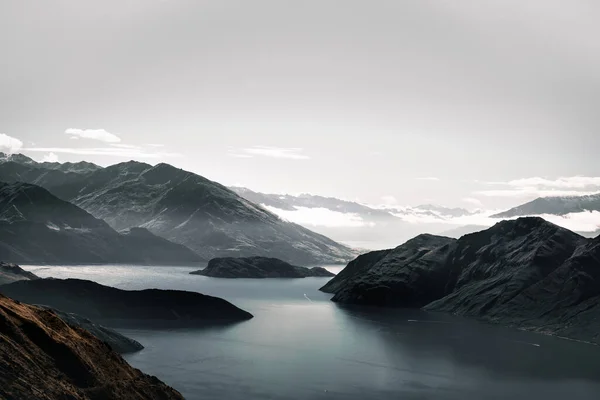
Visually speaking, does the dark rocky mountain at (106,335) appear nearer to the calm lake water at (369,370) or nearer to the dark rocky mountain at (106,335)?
the dark rocky mountain at (106,335)

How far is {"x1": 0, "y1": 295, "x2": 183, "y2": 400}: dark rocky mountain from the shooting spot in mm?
76062

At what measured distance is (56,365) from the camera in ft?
278

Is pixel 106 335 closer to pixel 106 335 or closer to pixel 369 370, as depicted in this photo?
pixel 106 335

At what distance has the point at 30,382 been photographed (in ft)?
250

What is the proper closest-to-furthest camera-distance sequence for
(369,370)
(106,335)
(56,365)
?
(56,365) → (369,370) → (106,335)

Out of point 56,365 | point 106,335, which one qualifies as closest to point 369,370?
point 106,335

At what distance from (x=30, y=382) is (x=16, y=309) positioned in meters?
17.1

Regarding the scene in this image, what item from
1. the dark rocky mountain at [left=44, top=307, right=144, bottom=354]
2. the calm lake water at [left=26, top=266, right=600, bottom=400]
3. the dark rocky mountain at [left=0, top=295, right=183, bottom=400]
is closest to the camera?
the dark rocky mountain at [left=0, top=295, right=183, bottom=400]

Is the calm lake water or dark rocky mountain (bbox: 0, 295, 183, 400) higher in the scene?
dark rocky mountain (bbox: 0, 295, 183, 400)

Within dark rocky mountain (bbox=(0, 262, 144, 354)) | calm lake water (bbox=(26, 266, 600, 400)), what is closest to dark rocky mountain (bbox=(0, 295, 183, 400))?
calm lake water (bbox=(26, 266, 600, 400))

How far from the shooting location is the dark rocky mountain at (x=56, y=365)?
7606cm

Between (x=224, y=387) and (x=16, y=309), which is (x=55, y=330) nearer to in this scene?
(x=16, y=309)

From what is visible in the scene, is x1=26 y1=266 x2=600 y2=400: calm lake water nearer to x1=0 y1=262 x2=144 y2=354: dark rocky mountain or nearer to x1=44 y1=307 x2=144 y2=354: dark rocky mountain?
x1=44 y1=307 x2=144 y2=354: dark rocky mountain

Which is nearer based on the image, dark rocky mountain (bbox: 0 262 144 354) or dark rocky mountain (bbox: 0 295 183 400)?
dark rocky mountain (bbox: 0 295 183 400)
